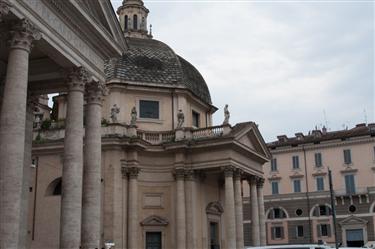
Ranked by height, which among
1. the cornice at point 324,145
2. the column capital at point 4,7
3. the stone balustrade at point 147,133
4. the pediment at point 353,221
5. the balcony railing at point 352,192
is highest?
the cornice at point 324,145

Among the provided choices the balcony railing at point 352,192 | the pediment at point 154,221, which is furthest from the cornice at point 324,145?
the pediment at point 154,221

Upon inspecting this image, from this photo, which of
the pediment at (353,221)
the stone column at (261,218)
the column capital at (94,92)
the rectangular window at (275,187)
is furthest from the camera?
the rectangular window at (275,187)

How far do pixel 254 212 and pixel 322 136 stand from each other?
75.4 feet

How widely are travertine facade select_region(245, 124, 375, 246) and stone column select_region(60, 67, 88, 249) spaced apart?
132ft

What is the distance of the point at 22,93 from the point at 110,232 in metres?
18.5

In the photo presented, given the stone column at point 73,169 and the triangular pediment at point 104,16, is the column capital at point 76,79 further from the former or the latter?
the triangular pediment at point 104,16

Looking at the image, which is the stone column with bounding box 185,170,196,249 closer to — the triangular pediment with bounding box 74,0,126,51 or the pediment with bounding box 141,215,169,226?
the pediment with bounding box 141,215,169,226

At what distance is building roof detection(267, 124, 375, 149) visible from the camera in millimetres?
56594

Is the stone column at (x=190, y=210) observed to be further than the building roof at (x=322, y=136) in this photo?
No

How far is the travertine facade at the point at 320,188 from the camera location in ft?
180

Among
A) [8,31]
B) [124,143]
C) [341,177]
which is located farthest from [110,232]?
[341,177]

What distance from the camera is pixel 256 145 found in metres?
39.8

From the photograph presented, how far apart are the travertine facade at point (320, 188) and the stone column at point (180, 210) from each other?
25.1m

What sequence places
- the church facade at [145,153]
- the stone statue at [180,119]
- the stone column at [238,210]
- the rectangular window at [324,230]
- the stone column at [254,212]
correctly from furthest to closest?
the rectangular window at [324,230]
the stone column at [254,212]
the stone statue at [180,119]
the stone column at [238,210]
the church facade at [145,153]
